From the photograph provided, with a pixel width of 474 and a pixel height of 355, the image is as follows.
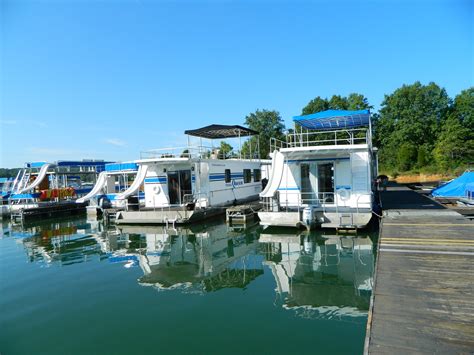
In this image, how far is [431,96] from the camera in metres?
51.0

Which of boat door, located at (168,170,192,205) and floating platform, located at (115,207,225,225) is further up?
boat door, located at (168,170,192,205)

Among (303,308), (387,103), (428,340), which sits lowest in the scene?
(303,308)

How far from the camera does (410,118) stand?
50.1 meters

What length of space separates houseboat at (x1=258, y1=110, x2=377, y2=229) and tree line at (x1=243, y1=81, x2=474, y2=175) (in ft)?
109

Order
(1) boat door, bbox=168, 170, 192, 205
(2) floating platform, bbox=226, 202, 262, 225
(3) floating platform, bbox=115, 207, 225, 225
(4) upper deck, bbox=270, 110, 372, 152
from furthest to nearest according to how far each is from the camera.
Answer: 1. (1) boat door, bbox=168, 170, 192, 205
2. (2) floating platform, bbox=226, 202, 262, 225
3. (3) floating platform, bbox=115, 207, 225, 225
4. (4) upper deck, bbox=270, 110, 372, 152

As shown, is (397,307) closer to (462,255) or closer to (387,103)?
(462,255)

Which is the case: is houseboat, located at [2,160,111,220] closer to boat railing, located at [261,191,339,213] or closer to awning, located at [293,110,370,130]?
boat railing, located at [261,191,339,213]

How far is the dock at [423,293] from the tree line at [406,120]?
126 ft

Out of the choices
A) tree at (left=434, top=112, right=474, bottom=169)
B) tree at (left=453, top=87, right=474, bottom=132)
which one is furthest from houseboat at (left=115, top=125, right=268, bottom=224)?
tree at (left=453, top=87, right=474, bottom=132)

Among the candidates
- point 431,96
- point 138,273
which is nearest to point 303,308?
point 138,273

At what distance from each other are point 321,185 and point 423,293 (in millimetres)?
9730

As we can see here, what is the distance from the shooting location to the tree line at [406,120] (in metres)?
44.8

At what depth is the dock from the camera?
3.90m

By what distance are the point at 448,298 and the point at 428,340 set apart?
1431 mm
